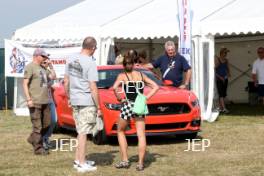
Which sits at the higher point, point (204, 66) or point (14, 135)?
point (204, 66)

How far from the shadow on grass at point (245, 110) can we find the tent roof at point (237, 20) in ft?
9.14

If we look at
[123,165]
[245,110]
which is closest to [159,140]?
[123,165]

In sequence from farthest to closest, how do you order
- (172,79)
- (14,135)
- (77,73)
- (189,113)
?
(14,135) → (172,79) → (189,113) → (77,73)

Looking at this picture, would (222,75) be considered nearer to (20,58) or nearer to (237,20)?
(237,20)

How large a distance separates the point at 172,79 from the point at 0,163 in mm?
3742

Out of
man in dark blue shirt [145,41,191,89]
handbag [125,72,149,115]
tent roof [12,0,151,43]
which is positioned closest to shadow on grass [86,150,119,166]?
handbag [125,72,149,115]

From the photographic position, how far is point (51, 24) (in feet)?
54.4

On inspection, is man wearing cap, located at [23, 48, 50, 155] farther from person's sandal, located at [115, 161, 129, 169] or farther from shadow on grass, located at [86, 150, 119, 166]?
person's sandal, located at [115, 161, 129, 169]

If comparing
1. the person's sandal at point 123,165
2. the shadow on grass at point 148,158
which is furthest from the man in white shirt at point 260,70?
the person's sandal at point 123,165

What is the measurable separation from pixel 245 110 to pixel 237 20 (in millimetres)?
4289

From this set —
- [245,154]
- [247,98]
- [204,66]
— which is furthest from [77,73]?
[247,98]

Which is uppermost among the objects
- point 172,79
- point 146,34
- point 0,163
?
point 146,34

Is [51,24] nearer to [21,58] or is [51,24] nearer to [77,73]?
[21,58]

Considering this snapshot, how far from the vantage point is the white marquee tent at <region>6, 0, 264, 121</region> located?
1341cm
